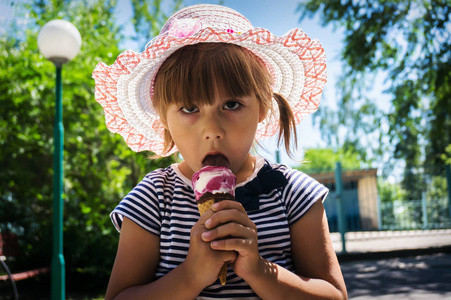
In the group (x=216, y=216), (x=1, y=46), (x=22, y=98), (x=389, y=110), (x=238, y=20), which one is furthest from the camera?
(x=389, y=110)

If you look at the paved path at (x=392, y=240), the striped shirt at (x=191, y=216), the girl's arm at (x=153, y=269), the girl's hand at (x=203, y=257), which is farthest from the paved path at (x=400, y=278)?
the girl's hand at (x=203, y=257)

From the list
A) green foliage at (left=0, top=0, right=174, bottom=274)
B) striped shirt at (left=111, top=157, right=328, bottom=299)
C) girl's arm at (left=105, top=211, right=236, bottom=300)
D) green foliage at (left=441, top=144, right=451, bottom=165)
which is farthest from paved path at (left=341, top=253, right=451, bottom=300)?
green foliage at (left=441, top=144, right=451, bottom=165)

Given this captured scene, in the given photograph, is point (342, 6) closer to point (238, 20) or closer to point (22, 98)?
point (22, 98)

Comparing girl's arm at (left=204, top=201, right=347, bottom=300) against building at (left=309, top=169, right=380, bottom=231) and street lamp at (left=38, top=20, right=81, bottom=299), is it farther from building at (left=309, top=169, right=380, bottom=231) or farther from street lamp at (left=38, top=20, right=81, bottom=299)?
building at (left=309, top=169, right=380, bottom=231)

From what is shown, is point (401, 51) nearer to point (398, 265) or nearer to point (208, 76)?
point (398, 265)

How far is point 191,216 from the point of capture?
1.49 meters

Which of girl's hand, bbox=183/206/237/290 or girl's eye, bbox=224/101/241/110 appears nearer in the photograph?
girl's hand, bbox=183/206/237/290

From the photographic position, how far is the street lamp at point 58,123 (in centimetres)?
504

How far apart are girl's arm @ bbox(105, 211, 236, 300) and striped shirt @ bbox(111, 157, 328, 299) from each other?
39 millimetres

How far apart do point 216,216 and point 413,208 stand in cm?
1415

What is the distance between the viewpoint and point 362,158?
1659 centimetres

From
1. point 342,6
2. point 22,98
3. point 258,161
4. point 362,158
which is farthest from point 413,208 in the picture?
point 258,161

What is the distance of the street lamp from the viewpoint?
5.04 m

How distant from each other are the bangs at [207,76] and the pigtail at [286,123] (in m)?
0.28
